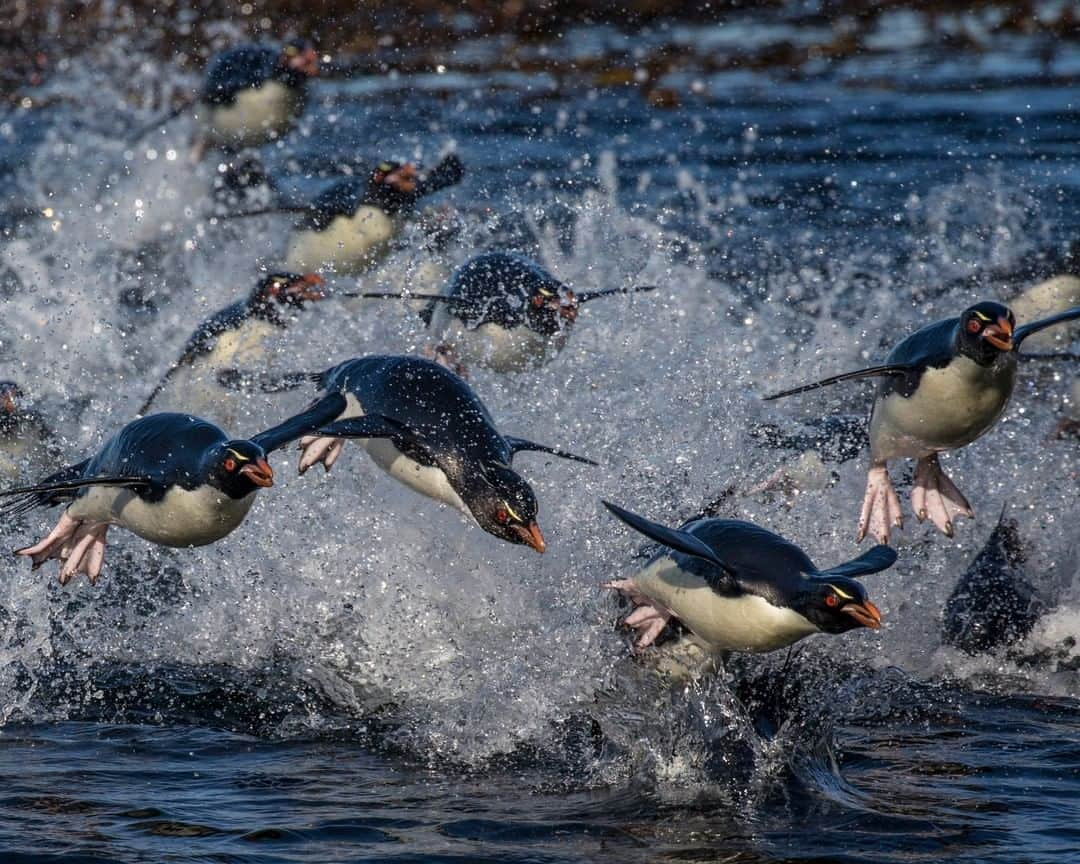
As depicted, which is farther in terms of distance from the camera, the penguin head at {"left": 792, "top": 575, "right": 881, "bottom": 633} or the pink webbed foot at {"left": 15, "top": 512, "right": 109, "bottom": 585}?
the pink webbed foot at {"left": 15, "top": 512, "right": 109, "bottom": 585}

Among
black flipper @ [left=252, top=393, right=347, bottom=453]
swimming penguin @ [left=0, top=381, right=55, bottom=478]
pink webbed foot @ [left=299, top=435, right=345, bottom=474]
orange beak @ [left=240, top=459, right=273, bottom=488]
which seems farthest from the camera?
swimming penguin @ [left=0, top=381, right=55, bottom=478]

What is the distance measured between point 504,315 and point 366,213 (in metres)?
2.11

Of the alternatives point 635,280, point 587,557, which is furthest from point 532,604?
point 635,280

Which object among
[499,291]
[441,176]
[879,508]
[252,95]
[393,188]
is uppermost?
[252,95]

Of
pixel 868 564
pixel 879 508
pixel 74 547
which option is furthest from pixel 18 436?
pixel 868 564

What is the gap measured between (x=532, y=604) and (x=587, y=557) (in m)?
0.30

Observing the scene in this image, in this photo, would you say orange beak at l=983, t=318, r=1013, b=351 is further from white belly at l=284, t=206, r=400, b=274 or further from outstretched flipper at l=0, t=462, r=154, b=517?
white belly at l=284, t=206, r=400, b=274

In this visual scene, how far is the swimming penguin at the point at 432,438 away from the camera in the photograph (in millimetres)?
5484

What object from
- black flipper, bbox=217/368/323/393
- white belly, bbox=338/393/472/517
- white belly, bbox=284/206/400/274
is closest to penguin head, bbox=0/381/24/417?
→ black flipper, bbox=217/368/323/393

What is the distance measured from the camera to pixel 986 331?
18.3 ft

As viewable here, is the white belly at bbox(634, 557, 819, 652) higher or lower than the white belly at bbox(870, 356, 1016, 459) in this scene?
lower

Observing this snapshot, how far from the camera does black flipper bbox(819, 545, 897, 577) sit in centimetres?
487

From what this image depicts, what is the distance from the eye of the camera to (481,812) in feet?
16.3

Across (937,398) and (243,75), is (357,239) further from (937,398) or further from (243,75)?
(937,398)
